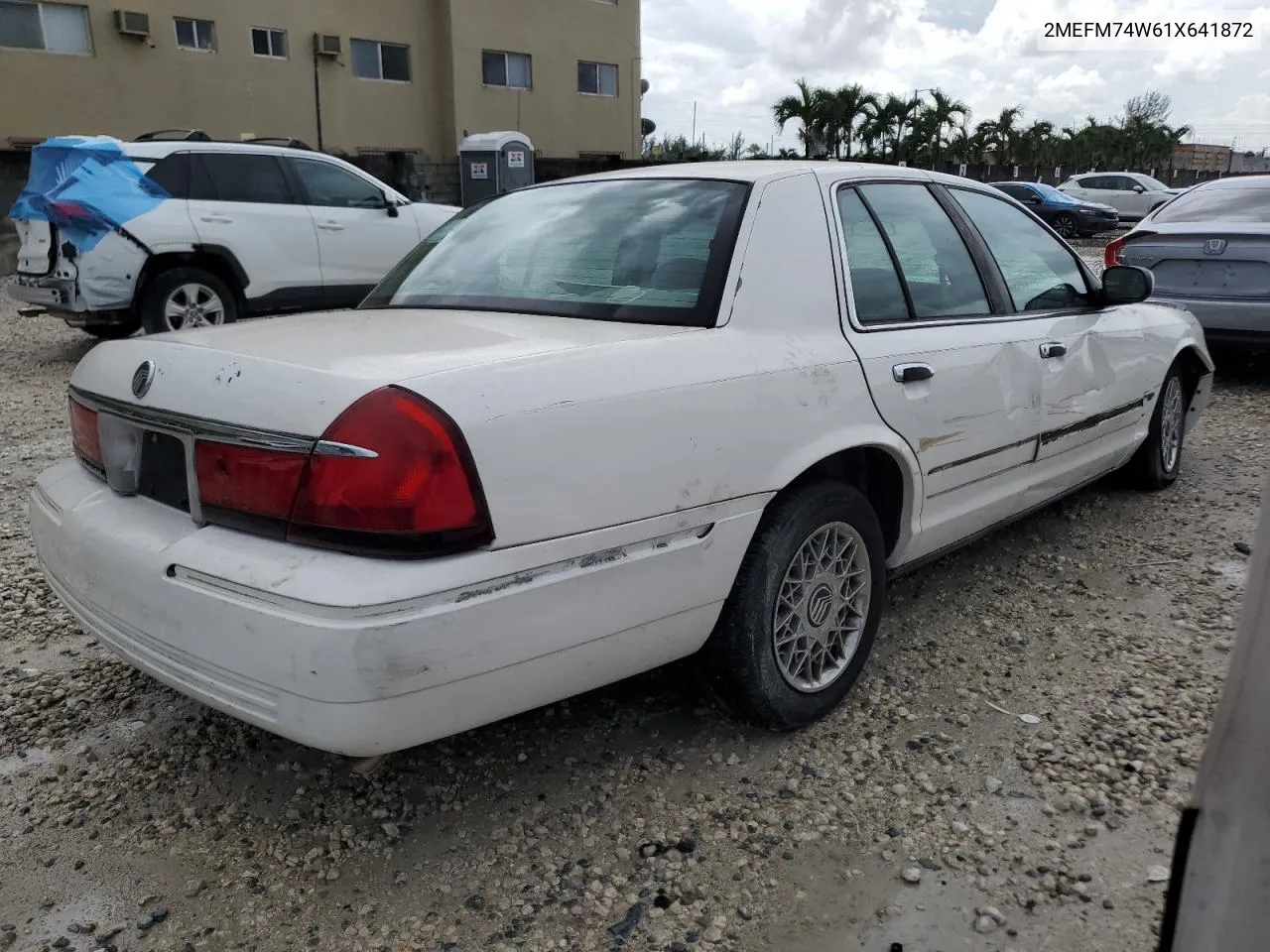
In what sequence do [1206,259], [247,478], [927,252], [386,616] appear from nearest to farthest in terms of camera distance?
[386,616] < [247,478] < [927,252] < [1206,259]

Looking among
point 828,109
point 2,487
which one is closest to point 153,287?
point 2,487

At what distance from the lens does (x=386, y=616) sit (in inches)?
77.5

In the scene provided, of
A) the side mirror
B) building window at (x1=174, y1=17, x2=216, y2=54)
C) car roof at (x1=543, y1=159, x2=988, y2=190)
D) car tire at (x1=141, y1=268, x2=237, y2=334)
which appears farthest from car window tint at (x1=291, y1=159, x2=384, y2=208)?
building window at (x1=174, y1=17, x2=216, y2=54)

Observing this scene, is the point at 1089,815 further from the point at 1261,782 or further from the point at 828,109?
the point at 828,109

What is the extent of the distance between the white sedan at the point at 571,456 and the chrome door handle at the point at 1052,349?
13 mm

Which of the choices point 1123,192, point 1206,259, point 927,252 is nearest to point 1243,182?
point 1206,259

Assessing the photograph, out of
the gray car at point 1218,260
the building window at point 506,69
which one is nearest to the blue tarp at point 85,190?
the gray car at point 1218,260

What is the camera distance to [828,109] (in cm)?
3478

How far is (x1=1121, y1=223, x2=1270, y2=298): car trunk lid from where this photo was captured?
23.3ft

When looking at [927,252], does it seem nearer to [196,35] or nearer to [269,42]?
[196,35]

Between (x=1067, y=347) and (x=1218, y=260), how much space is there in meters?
4.40

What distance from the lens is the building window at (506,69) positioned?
77.4 ft

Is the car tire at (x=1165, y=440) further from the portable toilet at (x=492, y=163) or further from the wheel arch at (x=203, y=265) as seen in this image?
the portable toilet at (x=492, y=163)

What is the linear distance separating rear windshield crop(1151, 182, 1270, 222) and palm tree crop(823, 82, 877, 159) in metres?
27.9
